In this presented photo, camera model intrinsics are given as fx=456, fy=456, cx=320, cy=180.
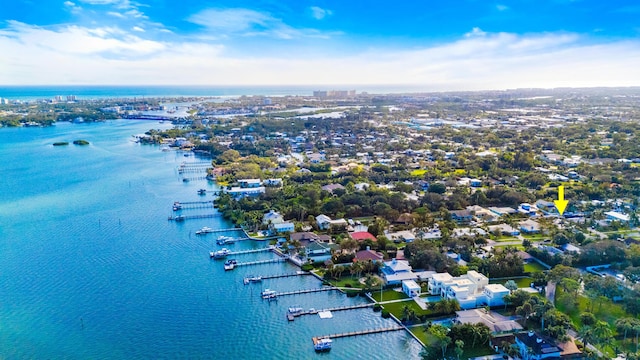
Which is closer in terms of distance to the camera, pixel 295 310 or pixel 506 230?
pixel 295 310

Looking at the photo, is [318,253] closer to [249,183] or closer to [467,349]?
[467,349]

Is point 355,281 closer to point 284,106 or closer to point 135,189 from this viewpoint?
point 135,189

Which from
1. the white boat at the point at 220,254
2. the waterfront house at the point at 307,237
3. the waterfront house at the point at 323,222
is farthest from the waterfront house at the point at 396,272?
the white boat at the point at 220,254

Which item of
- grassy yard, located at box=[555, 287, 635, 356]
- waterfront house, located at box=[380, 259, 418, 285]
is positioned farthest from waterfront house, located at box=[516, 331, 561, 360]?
waterfront house, located at box=[380, 259, 418, 285]

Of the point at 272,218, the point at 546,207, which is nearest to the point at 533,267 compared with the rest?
the point at 546,207

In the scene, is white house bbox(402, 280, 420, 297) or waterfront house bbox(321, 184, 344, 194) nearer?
white house bbox(402, 280, 420, 297)

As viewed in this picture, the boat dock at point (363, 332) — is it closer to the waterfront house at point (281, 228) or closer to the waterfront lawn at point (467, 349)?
the waterfront lawn at point (467, 349)

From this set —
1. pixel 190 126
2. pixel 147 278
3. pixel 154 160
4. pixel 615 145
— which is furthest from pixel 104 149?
pixel 615 145

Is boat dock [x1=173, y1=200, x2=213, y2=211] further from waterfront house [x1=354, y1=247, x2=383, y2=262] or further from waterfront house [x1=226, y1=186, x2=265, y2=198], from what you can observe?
waterfront house [x1=354, y1=247, x2=383, y2=262]

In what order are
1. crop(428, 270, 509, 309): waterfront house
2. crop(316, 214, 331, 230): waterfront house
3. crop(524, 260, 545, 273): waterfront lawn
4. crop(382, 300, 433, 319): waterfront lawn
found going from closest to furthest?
crop(382, 300, 433, 319): waterfront lawn < crop(428, 270, 509, 309): waterfront house < crop(524, 260, 545, 273): waterfront lawn < crop(316, 214, 331, 230): waterfront house
